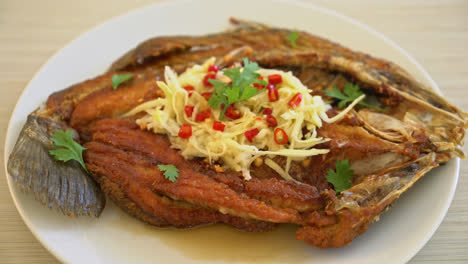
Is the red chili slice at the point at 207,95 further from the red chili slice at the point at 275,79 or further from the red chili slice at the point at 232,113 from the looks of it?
the red chili slice at the point at 275,79

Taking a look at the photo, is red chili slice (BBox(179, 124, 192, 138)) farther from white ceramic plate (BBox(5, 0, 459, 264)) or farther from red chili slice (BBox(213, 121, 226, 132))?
white ceramic plate (BBox(5, 0, 459, 264))

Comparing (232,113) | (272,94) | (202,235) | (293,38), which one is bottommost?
A: (202,235)

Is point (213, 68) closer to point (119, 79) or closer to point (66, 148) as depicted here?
point (119, 79)

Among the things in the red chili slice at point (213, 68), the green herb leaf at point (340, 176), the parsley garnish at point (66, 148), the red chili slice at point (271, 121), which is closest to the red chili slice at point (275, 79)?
the red chili slice at point (271, 121)

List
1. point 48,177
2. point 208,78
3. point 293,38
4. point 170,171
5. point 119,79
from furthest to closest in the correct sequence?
point 293,38 → point 119,79 → point 208,78 → point 170,171 → point 48,177

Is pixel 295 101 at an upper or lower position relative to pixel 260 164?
upper

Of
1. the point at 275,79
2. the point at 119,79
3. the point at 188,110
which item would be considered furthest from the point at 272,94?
the point at 119,79

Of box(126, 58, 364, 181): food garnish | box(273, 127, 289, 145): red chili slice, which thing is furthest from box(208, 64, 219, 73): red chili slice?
box(273, 127, 289, 145): red chili slice
